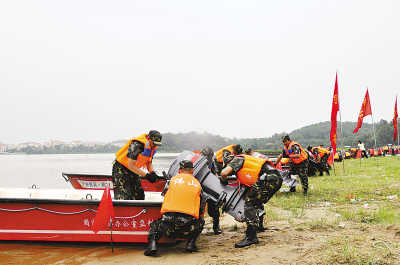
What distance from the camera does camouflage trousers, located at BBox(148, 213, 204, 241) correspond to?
3.71 metres

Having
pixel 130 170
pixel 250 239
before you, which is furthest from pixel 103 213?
pixel 250 239

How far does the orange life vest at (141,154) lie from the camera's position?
4516 mm

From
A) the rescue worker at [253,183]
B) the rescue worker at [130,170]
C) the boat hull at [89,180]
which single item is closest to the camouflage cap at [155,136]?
the rescue worker at [130,170]

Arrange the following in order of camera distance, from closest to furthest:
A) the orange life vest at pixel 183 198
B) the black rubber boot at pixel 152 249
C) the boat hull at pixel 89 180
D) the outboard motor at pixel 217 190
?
the orange life vest at pixel 183 198, the black rubber boot at pixel 152 249, the outboard motor at pixel 217 190, the boat hull at pixel 89 180

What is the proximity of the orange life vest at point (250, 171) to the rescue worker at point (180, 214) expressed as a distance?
2.19 feet

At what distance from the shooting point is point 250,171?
402cm

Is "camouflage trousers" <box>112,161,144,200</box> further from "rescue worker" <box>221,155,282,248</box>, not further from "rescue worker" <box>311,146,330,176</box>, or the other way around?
"rescue worker" <box>311,146,330,176</box>

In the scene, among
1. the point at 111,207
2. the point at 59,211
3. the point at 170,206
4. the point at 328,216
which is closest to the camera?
the point at 170,206

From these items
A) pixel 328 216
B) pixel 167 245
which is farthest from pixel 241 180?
pixel 328 216

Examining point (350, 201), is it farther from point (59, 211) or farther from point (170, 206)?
point (59, 211)

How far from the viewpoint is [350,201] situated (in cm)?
646

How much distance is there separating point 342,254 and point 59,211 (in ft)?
11.9

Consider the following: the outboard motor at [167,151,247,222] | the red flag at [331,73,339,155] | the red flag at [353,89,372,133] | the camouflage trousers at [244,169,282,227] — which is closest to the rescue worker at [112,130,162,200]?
the outboard motor at [167,151,247,222]

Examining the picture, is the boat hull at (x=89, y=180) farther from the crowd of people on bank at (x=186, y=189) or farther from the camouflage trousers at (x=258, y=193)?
the camouflage trousers at (x=258, y=193)
